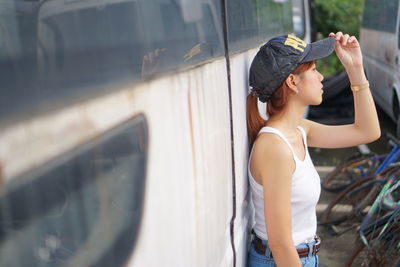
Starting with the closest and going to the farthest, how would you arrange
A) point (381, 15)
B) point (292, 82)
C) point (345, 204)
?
point (292, 82)
point (345, 204)
point (381, 15)

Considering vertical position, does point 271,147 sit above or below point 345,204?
above

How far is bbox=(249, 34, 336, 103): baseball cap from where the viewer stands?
176cm

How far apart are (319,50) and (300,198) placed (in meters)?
0.54

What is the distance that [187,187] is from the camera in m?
1.24

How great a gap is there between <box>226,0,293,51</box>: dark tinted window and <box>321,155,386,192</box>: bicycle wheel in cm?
178

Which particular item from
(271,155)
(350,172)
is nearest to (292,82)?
(271,155)

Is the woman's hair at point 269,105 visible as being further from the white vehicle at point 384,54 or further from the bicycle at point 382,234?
the white vehicle at point 384,54

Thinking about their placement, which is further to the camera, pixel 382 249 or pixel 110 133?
pixel 382 249

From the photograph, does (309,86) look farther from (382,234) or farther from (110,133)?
(382,234)

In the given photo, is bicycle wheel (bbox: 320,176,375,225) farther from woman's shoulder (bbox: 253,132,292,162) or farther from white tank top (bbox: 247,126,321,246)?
woman's shoulder (bbox: 253,132,292,162)

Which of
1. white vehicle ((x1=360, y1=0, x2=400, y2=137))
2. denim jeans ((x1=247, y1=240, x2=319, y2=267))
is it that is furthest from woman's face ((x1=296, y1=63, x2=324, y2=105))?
white vehicle ((x1=360, y1=0, x2=400, y2=137))

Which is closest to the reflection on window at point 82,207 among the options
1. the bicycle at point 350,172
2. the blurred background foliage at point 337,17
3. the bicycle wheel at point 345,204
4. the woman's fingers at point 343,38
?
the woman's fingers at point 343,38

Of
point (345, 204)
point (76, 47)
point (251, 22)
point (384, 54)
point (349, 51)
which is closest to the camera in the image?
point (76, 47)

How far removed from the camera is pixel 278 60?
1.77 metres
